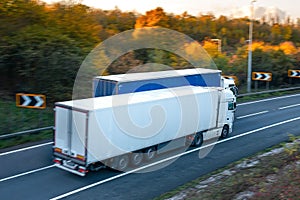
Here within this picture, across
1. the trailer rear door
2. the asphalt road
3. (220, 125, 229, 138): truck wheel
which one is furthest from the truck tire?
(220, 125, 229, 138): truck wheel

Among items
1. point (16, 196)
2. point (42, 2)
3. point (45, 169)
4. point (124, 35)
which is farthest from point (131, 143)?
point (124, 35)

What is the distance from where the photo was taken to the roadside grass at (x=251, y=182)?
413 inches

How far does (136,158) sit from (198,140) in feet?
13.6

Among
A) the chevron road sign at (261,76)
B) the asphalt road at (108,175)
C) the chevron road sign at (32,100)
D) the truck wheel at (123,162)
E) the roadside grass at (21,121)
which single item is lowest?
the asphalt road at (108,175)

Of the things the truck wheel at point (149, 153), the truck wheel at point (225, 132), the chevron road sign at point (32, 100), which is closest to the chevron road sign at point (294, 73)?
the truck wheel at point (225, 132)

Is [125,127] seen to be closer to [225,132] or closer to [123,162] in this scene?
[123,162]

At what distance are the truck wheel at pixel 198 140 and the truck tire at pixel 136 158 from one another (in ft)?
11.6

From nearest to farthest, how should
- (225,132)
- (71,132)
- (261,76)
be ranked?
(71,132), (225,132), (261,76)

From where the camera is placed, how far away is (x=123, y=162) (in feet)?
48.1

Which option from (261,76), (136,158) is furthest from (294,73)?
(136,158)

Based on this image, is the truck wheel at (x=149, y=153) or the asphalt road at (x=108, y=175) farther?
the truck wheel at (x=149, y=153)

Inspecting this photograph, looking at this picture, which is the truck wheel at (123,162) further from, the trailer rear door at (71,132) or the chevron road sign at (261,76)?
the chevron road sign at (261,76)

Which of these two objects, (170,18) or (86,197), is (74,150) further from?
(170,18)

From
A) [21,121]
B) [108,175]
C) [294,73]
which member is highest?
[294,73]
